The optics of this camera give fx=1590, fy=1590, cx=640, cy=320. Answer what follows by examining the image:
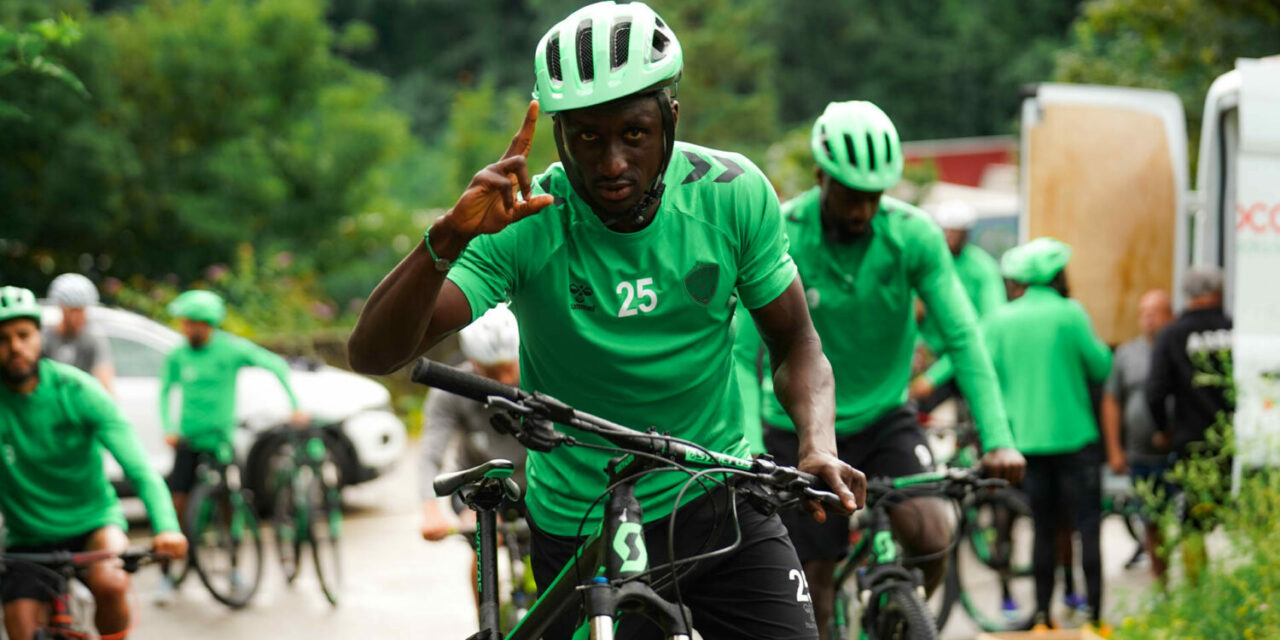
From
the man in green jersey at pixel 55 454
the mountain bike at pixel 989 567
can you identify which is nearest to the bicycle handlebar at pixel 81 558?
the man in green jersey at pixel 55 454

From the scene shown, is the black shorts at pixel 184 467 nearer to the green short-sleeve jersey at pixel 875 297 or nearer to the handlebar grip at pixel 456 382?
the green short-sleeve jersey at pixel 875 297

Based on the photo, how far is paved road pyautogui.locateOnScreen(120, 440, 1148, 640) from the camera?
9.73 meters

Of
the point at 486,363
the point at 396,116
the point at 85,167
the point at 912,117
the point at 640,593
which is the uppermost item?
the point at 912,117

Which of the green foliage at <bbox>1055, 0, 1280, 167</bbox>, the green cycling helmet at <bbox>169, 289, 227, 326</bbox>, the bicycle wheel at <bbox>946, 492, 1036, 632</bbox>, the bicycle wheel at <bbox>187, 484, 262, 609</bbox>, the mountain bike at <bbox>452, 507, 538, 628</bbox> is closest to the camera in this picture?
the mountain bike at <bbox>452, 507, 538, 628</bbox>

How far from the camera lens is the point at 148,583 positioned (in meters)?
11.6

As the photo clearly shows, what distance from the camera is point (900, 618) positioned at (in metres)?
5.36

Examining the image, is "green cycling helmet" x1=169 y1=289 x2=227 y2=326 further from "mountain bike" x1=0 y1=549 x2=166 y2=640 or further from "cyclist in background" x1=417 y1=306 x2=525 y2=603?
"mountain bike" x1=0 y1=549 x2=166 y2=640

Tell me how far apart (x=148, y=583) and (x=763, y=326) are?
9.02 metres

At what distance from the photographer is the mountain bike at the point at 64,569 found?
5832 millimetres

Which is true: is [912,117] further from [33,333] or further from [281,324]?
[33,333]

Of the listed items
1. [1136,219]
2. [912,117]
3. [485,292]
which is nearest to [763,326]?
[485,292]

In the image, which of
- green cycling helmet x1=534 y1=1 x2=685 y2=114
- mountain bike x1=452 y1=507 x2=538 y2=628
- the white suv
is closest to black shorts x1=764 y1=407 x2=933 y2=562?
mountain bike x1=452 y1=507 x2=538 y2=628

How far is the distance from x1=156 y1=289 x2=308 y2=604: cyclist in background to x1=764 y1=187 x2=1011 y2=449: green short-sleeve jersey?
579 centimetres

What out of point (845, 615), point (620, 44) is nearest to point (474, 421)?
point (845, 615)
